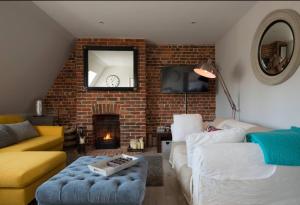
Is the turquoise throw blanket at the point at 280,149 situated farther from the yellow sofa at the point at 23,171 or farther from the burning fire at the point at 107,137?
the burning fire at the point at 107,137

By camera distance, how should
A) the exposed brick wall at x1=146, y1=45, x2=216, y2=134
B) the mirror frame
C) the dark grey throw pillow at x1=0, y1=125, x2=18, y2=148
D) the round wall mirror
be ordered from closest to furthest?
1. the mirror frame
2. the round wall mirror
3. the dark grey throw pillow at x1=0, y1=125, x2=18, y2=148
4. the exposed brick wall at x1=146, y1=45, x2=216, y2=134

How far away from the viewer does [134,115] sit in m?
4.48

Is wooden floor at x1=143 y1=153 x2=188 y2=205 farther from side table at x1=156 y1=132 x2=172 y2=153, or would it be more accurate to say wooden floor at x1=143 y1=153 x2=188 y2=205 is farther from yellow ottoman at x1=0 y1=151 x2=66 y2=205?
side table at x1=156 y1=132 x2=172 y2=153

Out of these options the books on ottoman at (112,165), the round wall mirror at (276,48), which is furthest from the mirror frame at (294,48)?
the books on ottoman at (112,165)

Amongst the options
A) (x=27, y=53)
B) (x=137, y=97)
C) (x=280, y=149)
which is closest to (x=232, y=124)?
(x=280, y=149)

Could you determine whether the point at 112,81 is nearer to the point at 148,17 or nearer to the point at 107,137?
the point at 107,137

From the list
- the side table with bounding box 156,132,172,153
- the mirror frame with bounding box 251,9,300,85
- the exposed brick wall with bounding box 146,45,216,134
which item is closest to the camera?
the mirror frame with bounding box 251,9,300,85

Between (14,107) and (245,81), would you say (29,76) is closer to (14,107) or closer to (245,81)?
(14,107)

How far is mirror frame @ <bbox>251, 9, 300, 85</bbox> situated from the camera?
2080mm

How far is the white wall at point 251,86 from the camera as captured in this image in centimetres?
223

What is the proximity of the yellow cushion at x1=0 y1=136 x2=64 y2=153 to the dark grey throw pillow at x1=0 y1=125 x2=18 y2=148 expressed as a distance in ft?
0.24

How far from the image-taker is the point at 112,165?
188cm

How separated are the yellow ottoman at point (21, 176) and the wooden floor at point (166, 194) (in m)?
1.06

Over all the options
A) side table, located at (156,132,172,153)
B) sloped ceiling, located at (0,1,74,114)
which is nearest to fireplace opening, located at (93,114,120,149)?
side table, located at (156,132,172,153)
